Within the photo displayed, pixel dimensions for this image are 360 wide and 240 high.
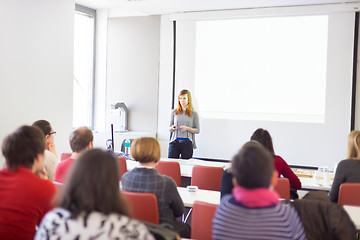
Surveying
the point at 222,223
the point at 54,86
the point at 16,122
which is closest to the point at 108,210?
the point at 222,223

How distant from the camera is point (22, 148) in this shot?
211 centimetres

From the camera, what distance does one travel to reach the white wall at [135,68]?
25.6ft

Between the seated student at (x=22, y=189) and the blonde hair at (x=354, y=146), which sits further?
the blonde hair at (x=354, y=146)

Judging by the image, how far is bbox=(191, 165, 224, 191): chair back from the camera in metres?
4.14

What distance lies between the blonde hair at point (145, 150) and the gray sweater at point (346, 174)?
5.46 ft

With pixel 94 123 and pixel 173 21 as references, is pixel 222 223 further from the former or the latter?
pixel 94 123

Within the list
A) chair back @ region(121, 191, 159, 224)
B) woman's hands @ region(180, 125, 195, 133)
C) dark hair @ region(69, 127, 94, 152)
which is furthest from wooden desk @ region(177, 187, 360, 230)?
woman's hands @ region(180, 125, 195, 133)

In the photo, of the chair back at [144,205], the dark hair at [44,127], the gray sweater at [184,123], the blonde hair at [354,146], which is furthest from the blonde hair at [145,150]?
the gray sweater at [184,123]

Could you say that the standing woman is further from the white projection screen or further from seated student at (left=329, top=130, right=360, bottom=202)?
seated student at (left=329, top=130, right=360, bottom=202)

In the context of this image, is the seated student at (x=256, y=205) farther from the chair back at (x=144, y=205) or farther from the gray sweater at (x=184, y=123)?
the gray sweater at (x=184, y=123)

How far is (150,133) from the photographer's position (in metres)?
7.71

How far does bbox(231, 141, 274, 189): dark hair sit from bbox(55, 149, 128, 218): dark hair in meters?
0.56

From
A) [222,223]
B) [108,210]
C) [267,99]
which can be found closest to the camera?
[108,210]

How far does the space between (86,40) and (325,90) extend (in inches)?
188
